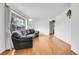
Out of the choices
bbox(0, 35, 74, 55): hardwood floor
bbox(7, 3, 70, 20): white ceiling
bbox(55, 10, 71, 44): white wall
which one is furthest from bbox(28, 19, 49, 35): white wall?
bbox(0, 35, 74, 55): hardwood floor

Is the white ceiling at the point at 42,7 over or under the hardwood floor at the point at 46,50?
over

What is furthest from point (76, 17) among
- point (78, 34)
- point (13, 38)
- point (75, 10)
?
point (13, 38)

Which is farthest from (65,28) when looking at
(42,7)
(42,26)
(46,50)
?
(42,26)

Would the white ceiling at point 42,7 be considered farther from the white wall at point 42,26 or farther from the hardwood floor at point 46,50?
the white wall at point 42,26

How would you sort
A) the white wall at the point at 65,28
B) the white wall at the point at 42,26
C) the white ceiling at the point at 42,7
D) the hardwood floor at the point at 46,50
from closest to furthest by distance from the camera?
the hardwood floor at the point at 46,50 < the white ceiling at the point at 42,7 < the white wall at the point at 65,28 < the white wall at the point at 42,26

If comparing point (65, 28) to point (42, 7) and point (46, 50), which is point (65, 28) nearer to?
point (42, 7)

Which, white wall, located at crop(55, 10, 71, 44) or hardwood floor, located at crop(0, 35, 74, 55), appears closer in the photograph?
hardwood floor, located at crop(0, 35, 74, 55)

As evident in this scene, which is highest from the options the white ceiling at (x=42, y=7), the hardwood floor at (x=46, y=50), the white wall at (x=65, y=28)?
the white ceiling at (x=42, y=7)

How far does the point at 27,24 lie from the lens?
12719mm

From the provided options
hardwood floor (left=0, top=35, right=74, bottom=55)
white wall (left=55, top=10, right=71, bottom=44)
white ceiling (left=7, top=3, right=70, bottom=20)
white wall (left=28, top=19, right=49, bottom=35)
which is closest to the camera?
hardwood floor (left=0, top=35, right=74, bottom=55)

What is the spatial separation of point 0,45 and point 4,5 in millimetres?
1643

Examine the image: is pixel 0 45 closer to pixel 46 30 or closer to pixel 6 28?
pixel 6 28

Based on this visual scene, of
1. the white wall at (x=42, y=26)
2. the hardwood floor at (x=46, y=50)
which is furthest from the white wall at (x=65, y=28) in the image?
the white wall at (x=42, y=26)

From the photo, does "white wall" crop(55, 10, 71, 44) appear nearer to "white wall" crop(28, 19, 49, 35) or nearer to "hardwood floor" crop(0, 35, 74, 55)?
"hardwood floor" crop(0, 35, 74, 55)
